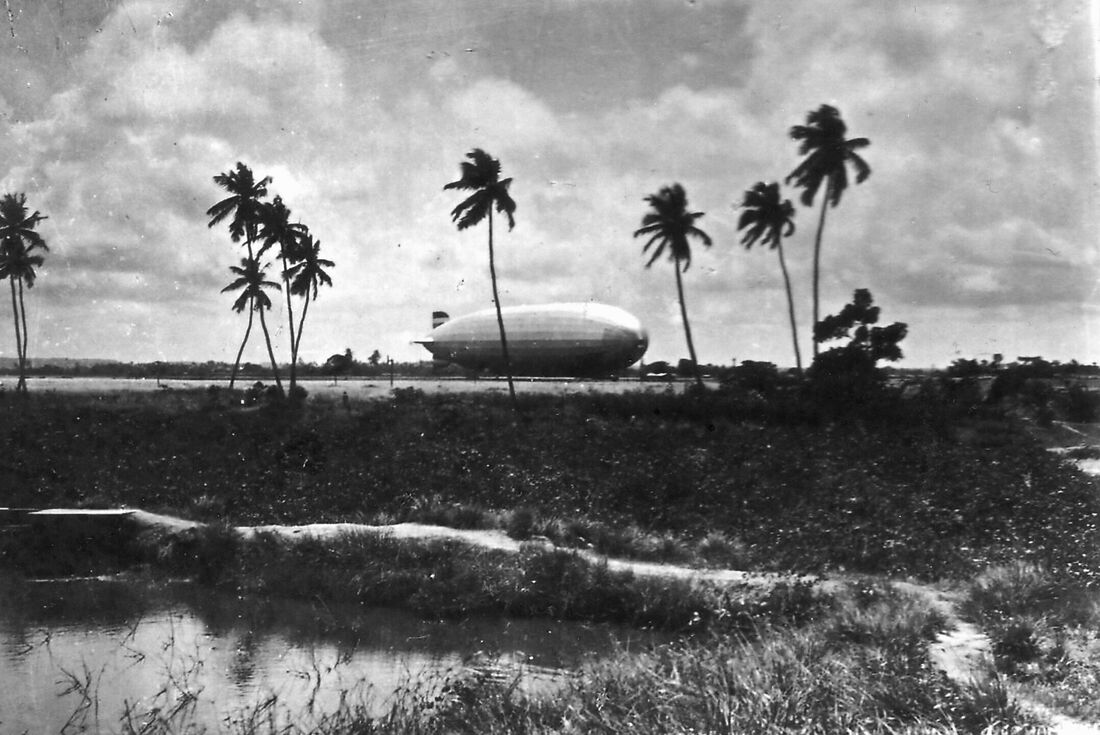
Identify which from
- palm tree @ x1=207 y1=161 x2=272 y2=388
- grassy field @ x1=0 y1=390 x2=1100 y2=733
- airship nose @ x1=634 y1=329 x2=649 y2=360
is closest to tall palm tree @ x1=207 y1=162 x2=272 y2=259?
palm tree @ x1=207 y1=161 x2=272 y2=388

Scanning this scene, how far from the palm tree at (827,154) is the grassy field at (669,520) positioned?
3.17 metres

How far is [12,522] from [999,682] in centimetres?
1400

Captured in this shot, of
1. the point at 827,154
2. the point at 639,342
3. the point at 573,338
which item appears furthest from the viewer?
the point at 573,338

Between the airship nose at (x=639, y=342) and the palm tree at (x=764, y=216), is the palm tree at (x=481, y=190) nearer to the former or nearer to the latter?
the palm tree at (x=764, y=216)

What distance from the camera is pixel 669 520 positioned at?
11.4 metres

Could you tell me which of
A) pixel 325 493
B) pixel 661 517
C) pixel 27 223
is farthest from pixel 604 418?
pixel 27 223

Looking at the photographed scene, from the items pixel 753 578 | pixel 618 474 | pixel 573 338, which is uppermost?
pixel 573 338

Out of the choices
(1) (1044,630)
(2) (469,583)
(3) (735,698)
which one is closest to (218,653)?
(2) (469,583)

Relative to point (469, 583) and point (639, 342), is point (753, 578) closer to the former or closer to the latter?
point (469, 583)

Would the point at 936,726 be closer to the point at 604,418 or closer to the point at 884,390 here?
the point at 884,390

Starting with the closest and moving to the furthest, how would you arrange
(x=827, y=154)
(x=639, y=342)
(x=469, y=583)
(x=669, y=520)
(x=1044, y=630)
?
(x=1044, y=630), (x=827, y=154), (x=469, y=583), (x=669, y=520), (x=639, y=342)

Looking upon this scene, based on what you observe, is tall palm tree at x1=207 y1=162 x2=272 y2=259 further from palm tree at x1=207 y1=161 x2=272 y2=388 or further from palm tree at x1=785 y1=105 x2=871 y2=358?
palm tree at x1=785 y1=105 x2=871 y2=358

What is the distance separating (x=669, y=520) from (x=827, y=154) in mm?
5310

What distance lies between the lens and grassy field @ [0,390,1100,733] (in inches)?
219
